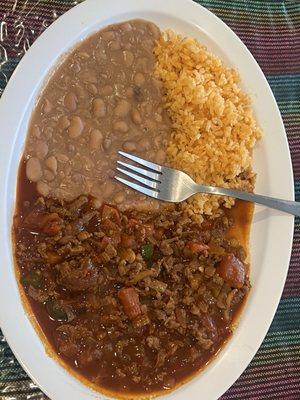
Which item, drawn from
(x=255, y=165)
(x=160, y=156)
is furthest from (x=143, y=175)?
(x=255, y=165)

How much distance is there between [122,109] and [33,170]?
515 millimetres

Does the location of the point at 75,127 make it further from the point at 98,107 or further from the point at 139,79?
the point at 139,79

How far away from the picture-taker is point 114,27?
2.68 m

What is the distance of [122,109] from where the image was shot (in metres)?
2.60

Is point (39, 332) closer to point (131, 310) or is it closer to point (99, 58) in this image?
point (131, 310)

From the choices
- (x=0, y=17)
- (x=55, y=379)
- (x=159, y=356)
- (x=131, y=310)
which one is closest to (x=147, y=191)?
(x=131, y=310)

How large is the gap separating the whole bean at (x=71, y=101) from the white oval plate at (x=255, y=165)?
15cm

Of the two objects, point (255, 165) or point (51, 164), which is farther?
point (255, 165)

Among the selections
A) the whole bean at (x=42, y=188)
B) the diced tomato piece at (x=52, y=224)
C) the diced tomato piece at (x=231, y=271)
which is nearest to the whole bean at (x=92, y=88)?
the whole bean at (x=42, y=188)

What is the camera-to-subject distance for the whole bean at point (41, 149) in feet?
8.20

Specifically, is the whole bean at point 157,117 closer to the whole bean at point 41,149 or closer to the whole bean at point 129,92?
the whole bean at point 129,92

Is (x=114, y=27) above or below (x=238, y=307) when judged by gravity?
above

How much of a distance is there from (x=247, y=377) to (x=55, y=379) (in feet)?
3.25

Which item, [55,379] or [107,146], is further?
[107,146]
